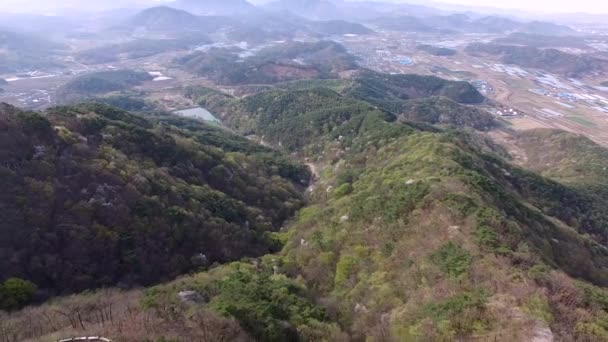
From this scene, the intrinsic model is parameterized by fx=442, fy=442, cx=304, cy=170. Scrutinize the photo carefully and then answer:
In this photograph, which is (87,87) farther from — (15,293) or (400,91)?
(15,293)

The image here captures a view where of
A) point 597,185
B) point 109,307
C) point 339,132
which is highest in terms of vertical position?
point 109,307

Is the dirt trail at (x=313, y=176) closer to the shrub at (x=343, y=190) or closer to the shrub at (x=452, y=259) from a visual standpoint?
the shrub at (x=343, y=190)

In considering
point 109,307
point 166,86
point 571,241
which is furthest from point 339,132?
point 166,86

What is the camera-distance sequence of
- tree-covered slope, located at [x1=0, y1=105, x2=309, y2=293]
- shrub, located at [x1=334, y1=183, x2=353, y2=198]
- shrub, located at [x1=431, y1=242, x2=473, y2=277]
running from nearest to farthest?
shrub, located at [x1=431, y1=242, x2=473, y2=277], tree-covered slope, located at [x1=0, y1=105, x2=309, y2=293], shrub, located at [x1=334, y1=183, x2=353, y2=198]

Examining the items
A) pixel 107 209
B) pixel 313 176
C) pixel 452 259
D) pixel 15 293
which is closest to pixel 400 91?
pixel 313 176

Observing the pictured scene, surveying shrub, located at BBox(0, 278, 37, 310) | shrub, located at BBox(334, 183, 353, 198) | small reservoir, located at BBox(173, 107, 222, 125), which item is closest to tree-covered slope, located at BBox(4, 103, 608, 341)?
shrub, located at BBox(0, 278, 37, 310)

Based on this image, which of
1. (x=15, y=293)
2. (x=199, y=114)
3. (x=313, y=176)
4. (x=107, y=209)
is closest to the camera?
(x=15, y=293)

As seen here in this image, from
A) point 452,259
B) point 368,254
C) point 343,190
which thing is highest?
point 452,259

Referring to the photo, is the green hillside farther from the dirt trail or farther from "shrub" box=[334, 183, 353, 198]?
"shrub" box=[334, 183, 353, 198]

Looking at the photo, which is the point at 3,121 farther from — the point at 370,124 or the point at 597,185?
the point at 597,185
